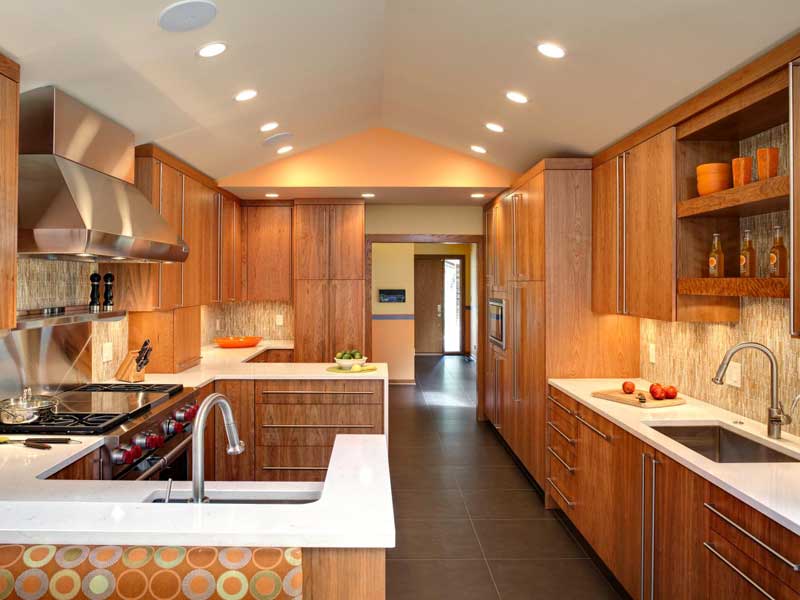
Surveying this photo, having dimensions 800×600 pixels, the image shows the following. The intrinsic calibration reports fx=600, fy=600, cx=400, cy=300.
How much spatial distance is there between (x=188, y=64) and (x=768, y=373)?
118 inches

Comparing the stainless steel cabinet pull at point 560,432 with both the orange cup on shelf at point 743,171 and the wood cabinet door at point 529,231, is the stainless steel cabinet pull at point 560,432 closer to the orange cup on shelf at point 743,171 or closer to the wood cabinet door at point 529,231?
the wood cabinet door at point 529,231

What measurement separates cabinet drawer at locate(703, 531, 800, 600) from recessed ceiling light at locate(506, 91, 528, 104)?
252 cm

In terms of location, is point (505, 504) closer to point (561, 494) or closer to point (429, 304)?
point (561, 494)

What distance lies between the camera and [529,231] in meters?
4.53

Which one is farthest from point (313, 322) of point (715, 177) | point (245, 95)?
point (715, 177)

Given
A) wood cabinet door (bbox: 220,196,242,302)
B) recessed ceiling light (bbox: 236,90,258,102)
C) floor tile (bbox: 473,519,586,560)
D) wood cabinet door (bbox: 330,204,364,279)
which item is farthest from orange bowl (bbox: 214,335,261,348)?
floor tile (bbox: 473,519,586,560)

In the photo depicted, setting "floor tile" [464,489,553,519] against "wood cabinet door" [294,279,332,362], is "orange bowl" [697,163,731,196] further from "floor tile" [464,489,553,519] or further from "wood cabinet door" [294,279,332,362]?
"wood cabinet door" [294,279,332,362]

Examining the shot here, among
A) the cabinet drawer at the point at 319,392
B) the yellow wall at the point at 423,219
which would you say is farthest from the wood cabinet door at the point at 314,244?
the cabinet drawer at the point at 319,392

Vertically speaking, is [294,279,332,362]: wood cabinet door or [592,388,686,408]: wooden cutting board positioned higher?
[294,279,332,362]: wood cabinet door

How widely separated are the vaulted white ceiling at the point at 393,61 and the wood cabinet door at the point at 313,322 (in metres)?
1.78

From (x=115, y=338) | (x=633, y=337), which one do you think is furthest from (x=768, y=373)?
(x=115, y=338)

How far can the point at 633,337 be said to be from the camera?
13.3ft

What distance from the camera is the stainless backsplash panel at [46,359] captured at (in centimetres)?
288

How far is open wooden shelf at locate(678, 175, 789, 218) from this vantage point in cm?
220
